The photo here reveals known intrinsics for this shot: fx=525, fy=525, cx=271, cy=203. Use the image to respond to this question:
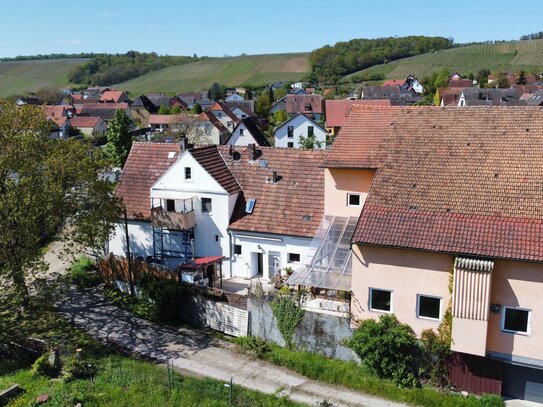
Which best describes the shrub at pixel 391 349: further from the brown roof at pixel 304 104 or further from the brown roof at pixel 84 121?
the brown roof at pixel 84 121

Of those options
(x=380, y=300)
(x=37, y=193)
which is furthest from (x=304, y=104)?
(x=380, y=300)

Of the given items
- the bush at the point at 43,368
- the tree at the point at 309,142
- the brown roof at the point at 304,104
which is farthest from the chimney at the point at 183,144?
the brown roof at the point at 304,104

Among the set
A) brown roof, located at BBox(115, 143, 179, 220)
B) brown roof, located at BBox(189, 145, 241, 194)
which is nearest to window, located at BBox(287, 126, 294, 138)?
brown roof, located at BBox(115, 143, 179, 220)

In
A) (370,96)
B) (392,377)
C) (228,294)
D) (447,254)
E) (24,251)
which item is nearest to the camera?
(447,254)

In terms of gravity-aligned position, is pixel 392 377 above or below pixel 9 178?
below

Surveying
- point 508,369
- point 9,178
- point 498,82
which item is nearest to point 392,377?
point 508,369

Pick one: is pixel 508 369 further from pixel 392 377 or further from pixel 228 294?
pixel 228 294
